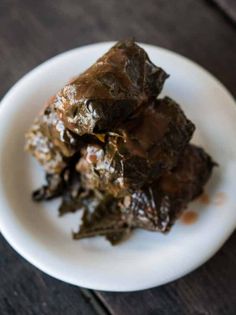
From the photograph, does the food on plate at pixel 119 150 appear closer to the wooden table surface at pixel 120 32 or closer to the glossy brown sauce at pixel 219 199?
the glossy brown sauce at pixel 219 199

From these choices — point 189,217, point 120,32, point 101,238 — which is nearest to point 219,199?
point 189,217

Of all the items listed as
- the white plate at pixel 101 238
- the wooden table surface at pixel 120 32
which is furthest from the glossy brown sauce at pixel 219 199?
the wooden table surface at pixel 120 32

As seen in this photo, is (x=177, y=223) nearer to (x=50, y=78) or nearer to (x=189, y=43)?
(x=50, y=78)

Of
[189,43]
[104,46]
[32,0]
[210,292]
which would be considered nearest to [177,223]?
[210,292]

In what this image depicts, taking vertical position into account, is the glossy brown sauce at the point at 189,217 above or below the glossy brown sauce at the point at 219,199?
below

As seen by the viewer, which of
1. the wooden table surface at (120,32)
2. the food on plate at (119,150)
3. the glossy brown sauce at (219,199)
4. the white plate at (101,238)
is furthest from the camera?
the wooden table surface at (120,32)

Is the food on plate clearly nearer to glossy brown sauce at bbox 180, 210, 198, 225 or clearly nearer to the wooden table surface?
glossy brown sauce at bbox 180, 210, 198, 225

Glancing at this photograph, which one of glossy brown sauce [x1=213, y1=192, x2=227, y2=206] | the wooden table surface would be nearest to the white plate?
glossy brown sauce [x1=213, y1=192, x2=227, y2=206]

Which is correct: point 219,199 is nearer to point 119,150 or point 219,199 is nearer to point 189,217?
point 189,217
